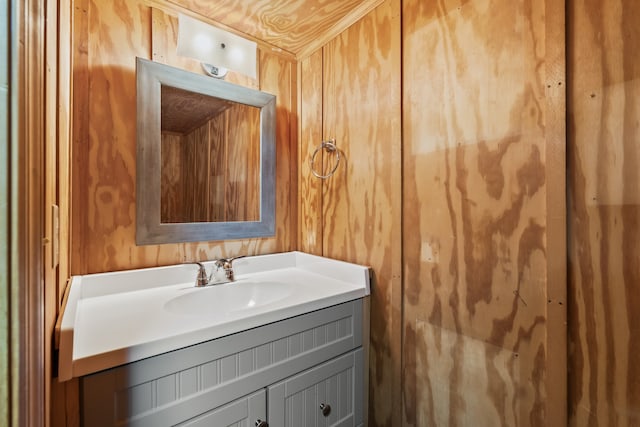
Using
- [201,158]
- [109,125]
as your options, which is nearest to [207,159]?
[201,158]

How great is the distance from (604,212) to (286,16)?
143cm

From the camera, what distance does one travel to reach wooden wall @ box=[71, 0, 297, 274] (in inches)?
43.5

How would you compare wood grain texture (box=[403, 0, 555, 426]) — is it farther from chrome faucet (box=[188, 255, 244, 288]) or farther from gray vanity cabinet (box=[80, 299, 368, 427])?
chrome faucet (box=[188, 255, 244, 288])

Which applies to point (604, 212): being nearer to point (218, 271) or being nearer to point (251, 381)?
point (251, 381)

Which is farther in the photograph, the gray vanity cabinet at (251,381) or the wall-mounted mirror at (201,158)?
the wall-mounted mirror at (201,158)

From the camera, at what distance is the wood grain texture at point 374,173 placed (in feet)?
3.96

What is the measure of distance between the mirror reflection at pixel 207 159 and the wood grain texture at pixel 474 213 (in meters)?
0.81

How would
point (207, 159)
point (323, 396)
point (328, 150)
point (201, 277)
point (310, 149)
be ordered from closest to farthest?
point (323, 396) → point (201, 277) → point (207, 159) → point (328, 150) → point (310, 149)

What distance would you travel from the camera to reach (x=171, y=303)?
1.13 m

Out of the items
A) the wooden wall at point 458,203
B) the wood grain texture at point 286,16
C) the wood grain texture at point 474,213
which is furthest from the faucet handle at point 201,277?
the wood grain texture at point 286,16

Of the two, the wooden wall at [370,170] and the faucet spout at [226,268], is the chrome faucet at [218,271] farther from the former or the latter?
the wooden wall at [370,170]

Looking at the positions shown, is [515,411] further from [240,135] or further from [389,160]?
[240,135]

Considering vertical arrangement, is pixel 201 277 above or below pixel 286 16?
below

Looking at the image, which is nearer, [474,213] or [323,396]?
[474,213]
